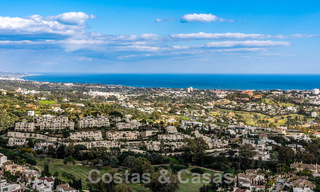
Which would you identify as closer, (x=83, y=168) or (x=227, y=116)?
(x=83, y=168)

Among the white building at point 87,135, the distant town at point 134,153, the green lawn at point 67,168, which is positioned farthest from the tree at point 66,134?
the green lawn at point 67,168

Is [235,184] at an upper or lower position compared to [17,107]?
lower

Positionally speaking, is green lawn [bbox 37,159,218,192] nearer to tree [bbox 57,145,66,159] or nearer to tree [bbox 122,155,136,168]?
tree [bbox 57,145,66,159]

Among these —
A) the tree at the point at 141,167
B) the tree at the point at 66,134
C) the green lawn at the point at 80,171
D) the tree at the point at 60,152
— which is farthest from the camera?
the tree at the point at 66,134

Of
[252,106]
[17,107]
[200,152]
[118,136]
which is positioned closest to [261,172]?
[200,152]

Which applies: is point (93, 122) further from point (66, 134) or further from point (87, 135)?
point (66, 134)

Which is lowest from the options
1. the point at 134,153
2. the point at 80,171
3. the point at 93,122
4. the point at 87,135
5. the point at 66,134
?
the point at 80,171

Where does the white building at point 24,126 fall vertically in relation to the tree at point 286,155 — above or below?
above

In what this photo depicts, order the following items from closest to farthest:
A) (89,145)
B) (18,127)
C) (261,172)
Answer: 1. (261,172)
2. (89,145)
3. (18,127)

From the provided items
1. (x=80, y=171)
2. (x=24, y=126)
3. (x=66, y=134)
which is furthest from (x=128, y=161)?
(x=24, y=126)

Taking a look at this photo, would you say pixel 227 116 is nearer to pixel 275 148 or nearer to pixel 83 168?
pixel 275 148

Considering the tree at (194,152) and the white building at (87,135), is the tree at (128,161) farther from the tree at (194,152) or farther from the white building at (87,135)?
the white building at (87,135)
